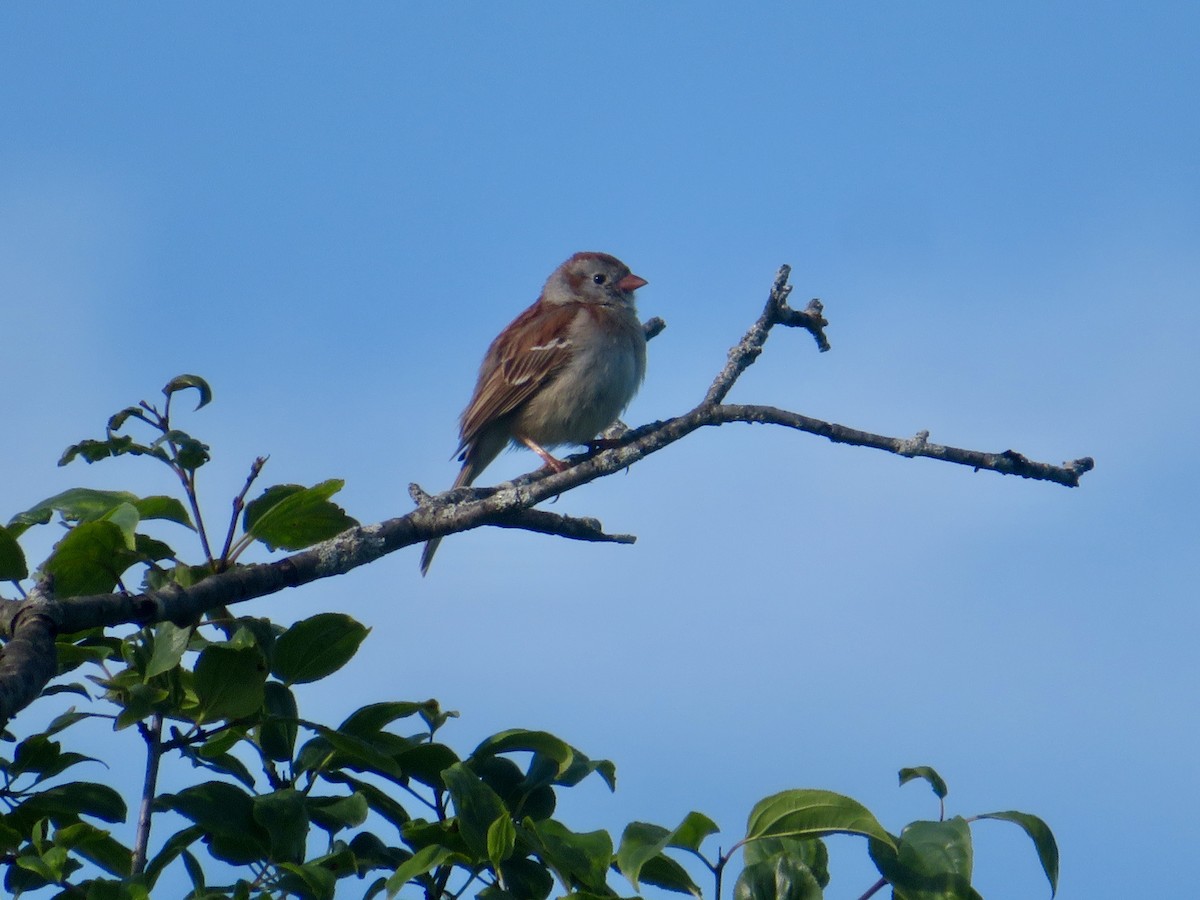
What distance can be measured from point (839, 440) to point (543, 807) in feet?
5.54

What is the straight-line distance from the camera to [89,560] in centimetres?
253

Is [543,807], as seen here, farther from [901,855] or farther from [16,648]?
[16,648]

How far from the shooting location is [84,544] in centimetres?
249

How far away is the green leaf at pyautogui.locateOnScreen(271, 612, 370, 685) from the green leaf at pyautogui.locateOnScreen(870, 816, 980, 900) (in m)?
1.07

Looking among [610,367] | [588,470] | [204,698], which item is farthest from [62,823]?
[610,367]

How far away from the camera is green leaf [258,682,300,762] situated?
2344mm

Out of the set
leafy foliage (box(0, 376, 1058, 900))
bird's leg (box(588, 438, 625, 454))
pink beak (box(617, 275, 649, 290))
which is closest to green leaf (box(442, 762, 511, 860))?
leafy foliage (box(0, 376, 1058, 900))

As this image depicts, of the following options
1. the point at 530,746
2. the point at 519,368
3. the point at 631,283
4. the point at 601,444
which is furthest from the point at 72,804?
the point at 631,283

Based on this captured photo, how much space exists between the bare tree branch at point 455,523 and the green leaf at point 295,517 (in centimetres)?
6

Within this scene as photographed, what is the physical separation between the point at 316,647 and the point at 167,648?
28cm

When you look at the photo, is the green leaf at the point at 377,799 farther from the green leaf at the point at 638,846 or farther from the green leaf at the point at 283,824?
the green leaf at the point at 638,846

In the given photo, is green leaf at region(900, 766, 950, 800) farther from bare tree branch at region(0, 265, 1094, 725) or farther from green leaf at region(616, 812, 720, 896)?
bare tree branch at region(0, 265, 1094, 725)

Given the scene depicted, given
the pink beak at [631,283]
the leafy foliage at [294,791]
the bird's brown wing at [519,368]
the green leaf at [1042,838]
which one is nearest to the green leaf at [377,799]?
the leafy foliage at [294,791]

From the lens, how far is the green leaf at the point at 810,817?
6.31 feet
